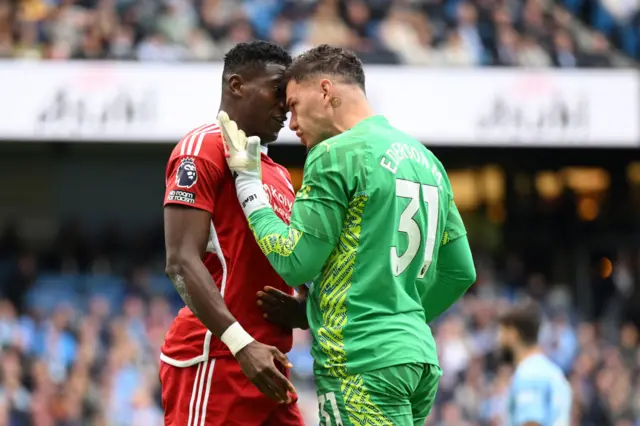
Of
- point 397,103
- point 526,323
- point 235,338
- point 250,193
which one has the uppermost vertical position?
point 250,193

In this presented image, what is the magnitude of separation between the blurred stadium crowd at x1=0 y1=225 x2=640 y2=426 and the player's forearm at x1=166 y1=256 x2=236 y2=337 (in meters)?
7.46

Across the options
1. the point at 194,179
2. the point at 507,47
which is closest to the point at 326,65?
the point at 194,179

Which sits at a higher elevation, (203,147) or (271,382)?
(203,147)

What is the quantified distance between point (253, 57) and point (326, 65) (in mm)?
353

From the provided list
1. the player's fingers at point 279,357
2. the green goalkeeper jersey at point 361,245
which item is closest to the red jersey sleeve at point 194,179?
the green goalkeeper jersey at point 361,245

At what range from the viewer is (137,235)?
1591cm

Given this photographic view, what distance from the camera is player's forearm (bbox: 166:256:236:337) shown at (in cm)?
402

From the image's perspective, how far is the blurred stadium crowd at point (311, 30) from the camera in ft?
45.8

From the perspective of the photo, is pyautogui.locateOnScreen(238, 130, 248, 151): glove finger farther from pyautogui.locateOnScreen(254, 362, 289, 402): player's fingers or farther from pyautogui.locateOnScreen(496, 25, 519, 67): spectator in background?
pyautogui.locateOnScreen(496, 25, 519, 67): spectator in background

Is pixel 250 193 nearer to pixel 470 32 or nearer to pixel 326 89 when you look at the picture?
pixel 326 89

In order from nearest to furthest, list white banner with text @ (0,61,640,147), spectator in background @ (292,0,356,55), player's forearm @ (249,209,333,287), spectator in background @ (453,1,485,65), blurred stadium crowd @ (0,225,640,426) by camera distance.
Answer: player's forearm @ (249,209,333,287), blurred stadium crowd @ (0,225,640,426), white banner with text @ (0,61,640,147), spectator in background @ (292,0,356,55), spectator in background @ (453,1,485,65)

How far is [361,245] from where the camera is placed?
13.2 ft

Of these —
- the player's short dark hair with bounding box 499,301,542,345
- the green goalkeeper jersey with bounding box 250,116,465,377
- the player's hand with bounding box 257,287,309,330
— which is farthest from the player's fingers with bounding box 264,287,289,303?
the player's short dark hair with bounding box 499,301,542,345

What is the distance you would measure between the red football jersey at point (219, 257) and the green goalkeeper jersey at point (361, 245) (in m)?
0.19
